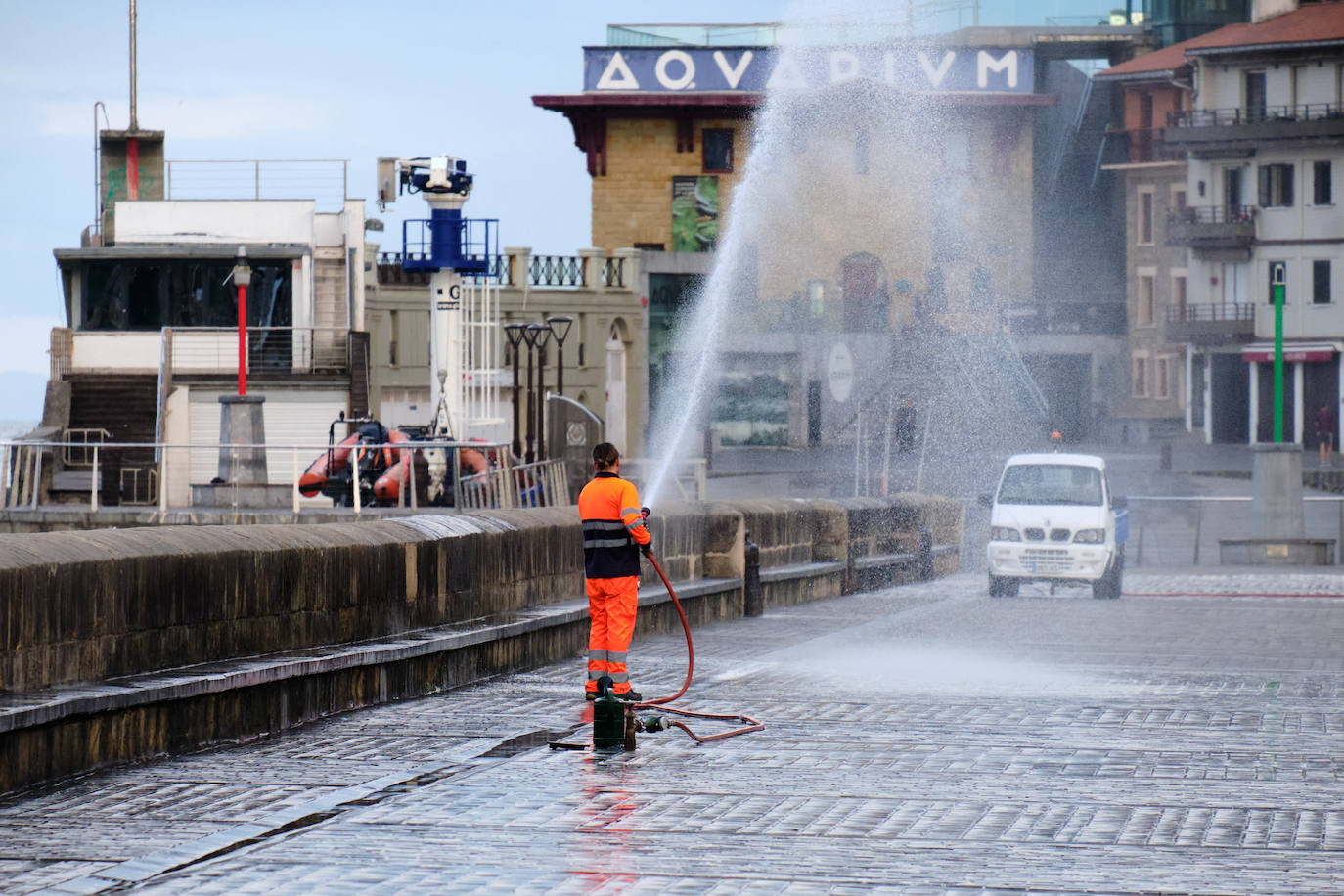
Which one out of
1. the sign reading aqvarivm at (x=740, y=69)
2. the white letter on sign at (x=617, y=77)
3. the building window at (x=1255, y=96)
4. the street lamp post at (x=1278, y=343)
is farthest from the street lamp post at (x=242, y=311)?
the building window at (x=1255, y=96)

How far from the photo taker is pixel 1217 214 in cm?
7175

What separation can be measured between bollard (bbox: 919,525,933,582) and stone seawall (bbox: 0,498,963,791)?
11912 millimetres

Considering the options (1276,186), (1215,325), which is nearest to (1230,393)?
(1215,325)

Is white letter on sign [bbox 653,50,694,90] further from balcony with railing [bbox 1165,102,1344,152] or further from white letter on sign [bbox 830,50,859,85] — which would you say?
balcony with railing [bbox 1165,102,1344,152]

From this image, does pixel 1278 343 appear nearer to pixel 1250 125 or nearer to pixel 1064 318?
pixel 1250 125

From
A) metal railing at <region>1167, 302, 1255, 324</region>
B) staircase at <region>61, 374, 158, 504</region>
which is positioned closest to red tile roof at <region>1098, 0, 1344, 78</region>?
metal railing at <region>1167, 302, 1255, 324</region>

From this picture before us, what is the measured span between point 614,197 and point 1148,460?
26.8 meters

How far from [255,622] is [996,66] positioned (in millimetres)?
68576

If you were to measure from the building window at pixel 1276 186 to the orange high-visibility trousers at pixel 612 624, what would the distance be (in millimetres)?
63659

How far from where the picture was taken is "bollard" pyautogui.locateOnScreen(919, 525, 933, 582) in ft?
97.2

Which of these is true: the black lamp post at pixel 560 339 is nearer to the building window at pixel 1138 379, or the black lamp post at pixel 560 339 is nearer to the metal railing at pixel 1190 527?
the metal railing at pixel 1190 527

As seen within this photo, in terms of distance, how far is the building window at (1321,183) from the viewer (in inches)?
2744

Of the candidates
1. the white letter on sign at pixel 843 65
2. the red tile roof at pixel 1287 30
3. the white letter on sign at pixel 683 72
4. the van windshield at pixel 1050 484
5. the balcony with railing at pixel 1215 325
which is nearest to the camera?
the van windshield at pixel 1050 484

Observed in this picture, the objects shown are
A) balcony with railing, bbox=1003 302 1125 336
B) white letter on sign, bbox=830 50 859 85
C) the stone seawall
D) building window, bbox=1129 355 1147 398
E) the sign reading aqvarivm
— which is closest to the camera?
the stone seawall
